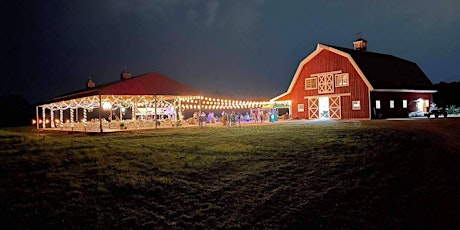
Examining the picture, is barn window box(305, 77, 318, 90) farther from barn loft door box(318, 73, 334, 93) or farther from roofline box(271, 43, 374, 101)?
roofline box(271, 43, 374, 101)

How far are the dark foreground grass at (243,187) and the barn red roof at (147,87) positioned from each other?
35.2 ft

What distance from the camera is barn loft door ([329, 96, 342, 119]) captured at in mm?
27594

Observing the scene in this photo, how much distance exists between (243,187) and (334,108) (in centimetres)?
2059

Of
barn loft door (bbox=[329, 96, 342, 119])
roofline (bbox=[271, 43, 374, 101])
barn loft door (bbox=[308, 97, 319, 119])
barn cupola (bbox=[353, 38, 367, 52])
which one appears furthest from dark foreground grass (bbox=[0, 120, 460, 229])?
barn cupola (bbox=[353, 38, 367, 52])

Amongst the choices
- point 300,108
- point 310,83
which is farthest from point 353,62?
point 300,108

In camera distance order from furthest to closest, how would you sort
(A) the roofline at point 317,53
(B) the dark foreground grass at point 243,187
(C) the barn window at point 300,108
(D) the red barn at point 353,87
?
Result: (C) the barn window at point 300,108
(D) the red barn at point 353,87
(A) the roofline at point 317,53
(B) the dark foreground grass at point 243,187

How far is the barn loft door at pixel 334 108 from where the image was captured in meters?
27.6

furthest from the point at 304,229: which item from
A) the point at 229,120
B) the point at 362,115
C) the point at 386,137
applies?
the point at 362,115

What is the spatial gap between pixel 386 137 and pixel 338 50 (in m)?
15.2

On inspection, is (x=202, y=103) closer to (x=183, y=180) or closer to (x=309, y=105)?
(x=309, y=105)

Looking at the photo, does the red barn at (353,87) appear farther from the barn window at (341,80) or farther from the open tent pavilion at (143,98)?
the open tent pavilion at (143,98)

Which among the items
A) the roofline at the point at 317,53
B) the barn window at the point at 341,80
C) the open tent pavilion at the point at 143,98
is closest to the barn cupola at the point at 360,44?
the roofline at the point at 317,53

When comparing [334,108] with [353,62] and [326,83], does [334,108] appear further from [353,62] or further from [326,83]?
[353,62]

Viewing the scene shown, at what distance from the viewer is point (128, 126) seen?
2462 centimetres
